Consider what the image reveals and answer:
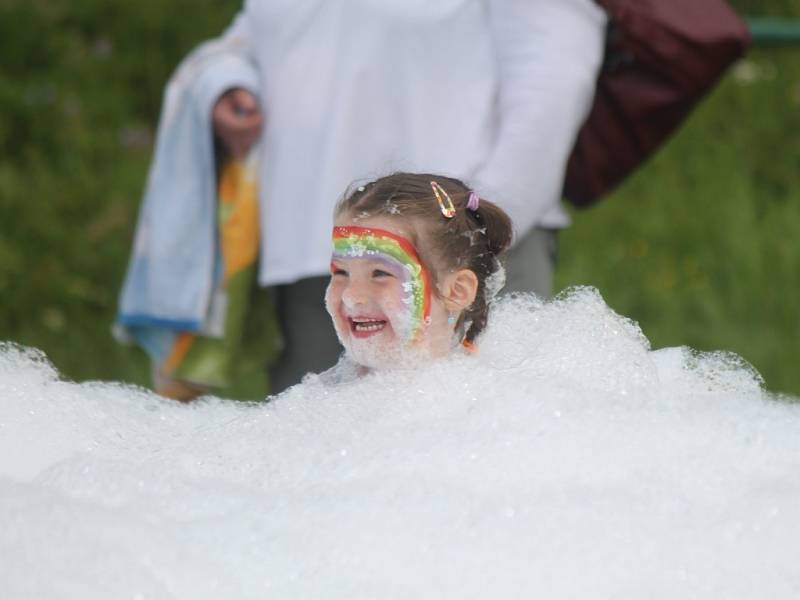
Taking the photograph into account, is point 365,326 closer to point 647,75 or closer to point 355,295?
point 355,295

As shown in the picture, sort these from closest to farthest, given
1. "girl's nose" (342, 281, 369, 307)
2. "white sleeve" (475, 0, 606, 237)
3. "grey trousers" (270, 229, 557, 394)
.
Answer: "girl's nose" (342, 281, 369, 307), "white sleeve" (475, 0, 606, 237), "grey trousers" (270, 229, 557, 394)

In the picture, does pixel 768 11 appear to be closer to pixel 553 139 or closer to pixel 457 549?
pixel 553 139

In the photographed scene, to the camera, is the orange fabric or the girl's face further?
the orange fabric

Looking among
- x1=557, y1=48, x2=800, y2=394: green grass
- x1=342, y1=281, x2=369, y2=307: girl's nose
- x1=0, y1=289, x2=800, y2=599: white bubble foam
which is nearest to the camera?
x1=0, y1=289, x2=800, y2=599: white bubble foam

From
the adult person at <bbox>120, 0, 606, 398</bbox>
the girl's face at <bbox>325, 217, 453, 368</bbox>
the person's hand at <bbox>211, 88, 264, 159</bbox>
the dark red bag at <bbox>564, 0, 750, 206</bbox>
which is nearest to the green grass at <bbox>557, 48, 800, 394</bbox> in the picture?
the dark red bag at <bbox>564, 0, 750, 206</bbox>

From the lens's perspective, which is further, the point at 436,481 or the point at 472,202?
the point at 472,202

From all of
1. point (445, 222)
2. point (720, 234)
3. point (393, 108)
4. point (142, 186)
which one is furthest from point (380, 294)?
point (142, 186)

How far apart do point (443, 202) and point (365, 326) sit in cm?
20

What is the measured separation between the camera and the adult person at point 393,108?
7.72 ft

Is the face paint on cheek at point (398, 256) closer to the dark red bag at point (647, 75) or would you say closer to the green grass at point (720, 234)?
the dark red bag at point (647, 75)

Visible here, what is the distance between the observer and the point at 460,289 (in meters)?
1.99

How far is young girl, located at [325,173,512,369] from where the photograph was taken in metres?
1.92

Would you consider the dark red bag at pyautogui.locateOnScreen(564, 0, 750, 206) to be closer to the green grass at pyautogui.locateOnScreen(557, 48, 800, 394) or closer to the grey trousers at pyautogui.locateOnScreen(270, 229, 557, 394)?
the grey trousers at pyautogui.locateOnScreen(270, 229, 557, 394)

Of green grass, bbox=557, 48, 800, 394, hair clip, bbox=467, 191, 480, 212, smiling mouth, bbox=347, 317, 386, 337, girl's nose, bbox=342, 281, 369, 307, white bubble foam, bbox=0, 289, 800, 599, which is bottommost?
green grass, bbox=557, 48, 800, 394
